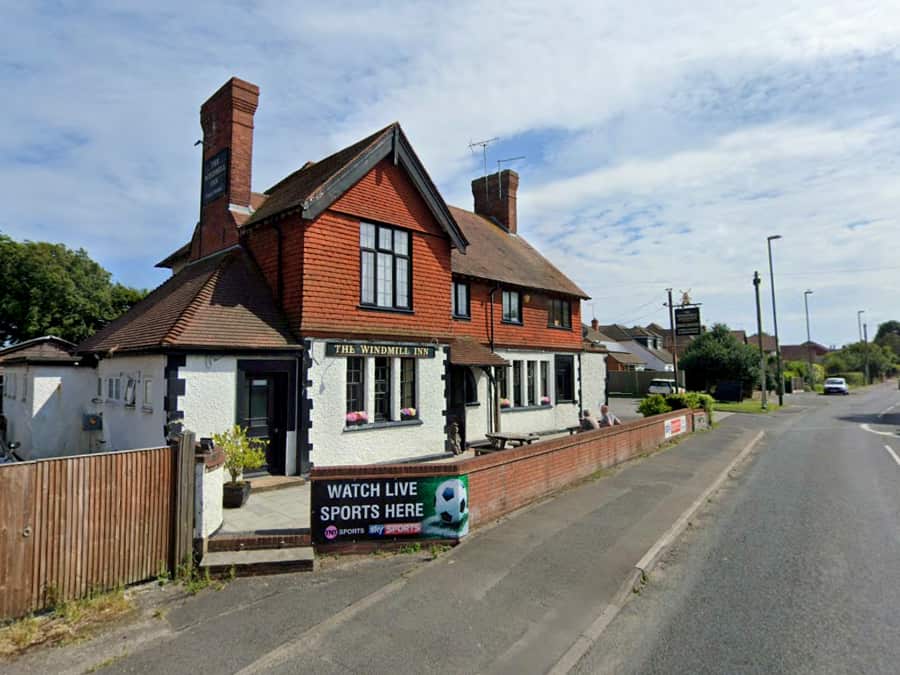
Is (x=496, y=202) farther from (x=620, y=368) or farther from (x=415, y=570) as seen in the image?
(x=620, y=368)

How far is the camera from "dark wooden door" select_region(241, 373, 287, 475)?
1175 cm

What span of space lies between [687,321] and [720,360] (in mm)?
18330

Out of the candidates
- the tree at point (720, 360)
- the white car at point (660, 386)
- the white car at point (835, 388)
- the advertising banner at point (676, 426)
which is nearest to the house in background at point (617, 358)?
the white car at point (660, 386)

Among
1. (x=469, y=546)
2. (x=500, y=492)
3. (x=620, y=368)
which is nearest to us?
(x=469, y=546)

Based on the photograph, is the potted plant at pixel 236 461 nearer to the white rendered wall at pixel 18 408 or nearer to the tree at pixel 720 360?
the white rendered wall at pixel 18 408

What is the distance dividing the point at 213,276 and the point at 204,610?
871 cm

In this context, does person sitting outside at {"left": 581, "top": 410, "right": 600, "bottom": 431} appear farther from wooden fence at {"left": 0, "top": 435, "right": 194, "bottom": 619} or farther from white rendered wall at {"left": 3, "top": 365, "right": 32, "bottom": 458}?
white rendered wall at {"left": 3, "top": 365, "right": 32, "bottom": 458}

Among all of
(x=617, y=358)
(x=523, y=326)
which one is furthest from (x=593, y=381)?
(x=617, y=358)

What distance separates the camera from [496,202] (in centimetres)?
2661

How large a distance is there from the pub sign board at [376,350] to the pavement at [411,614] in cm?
585

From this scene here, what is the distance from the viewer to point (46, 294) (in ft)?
113

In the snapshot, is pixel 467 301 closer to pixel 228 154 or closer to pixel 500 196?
pixel 228 154

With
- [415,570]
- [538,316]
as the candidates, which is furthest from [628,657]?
[538,316]

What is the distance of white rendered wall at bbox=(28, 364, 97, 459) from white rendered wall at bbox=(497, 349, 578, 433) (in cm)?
1308
